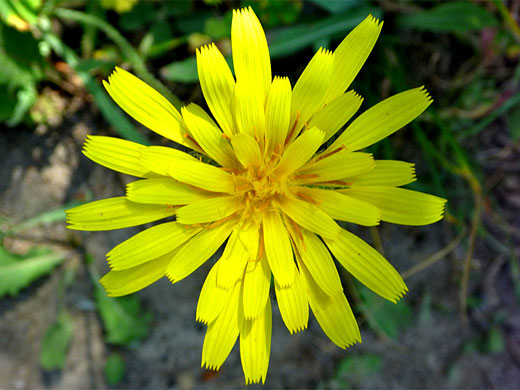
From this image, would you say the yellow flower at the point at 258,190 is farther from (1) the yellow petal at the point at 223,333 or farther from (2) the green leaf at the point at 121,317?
(2) the green leaf at the point at 121,317

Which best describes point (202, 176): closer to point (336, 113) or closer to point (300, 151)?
point (300, 151)

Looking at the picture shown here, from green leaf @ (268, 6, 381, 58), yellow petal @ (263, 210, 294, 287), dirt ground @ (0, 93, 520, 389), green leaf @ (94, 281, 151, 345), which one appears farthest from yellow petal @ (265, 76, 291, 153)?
green leaf @ (94, 281, 151, 345)

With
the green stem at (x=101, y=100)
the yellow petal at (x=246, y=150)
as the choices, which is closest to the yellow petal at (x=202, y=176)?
the yellow petal at (x=246, y=150)

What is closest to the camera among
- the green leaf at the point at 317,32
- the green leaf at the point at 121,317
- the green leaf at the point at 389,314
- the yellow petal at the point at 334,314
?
the yellow petal at the point at 334,314

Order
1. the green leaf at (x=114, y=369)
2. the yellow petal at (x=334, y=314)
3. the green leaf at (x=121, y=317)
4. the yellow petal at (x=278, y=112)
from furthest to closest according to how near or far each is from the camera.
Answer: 1. the green leaf at (x=114, y=369)
2. the green leaf at (x=121, y=317)
3. the yellow petal at (x=334, y=314)
4. the yellow petal at (x=278, y=112)

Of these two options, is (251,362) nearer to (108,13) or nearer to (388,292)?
(388,292)

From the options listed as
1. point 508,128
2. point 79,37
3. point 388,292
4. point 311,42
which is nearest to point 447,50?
point 508,128
